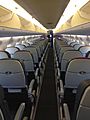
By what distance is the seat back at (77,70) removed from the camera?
460cm

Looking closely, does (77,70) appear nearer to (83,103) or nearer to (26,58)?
(83,103)

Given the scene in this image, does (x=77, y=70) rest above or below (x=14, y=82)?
above

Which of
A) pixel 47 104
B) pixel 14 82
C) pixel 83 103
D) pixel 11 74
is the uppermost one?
pixel 83 103

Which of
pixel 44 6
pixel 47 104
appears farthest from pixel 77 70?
pixel 44 6

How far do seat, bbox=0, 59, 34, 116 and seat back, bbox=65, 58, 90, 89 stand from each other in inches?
33.3

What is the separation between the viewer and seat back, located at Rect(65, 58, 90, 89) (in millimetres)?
4602

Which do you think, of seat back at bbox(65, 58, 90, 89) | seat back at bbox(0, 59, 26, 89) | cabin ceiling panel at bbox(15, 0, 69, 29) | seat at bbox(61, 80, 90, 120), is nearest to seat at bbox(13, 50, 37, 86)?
cabin ceiling panel at bbox(15, 0, 69, 29)

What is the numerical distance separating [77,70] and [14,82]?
3.92 feet

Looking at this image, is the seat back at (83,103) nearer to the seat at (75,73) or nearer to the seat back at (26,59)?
the seat at (75,73)

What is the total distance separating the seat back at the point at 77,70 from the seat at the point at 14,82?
845mm

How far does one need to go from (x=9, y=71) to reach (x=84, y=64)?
53.1 inches

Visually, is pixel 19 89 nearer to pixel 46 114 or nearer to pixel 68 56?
pixel 46 114

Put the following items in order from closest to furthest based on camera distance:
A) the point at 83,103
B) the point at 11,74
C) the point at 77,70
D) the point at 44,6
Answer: the point at 83,103 < the point at 77,70 < the point at 11,74 < the point at 44,6

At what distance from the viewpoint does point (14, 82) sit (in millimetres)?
4945
